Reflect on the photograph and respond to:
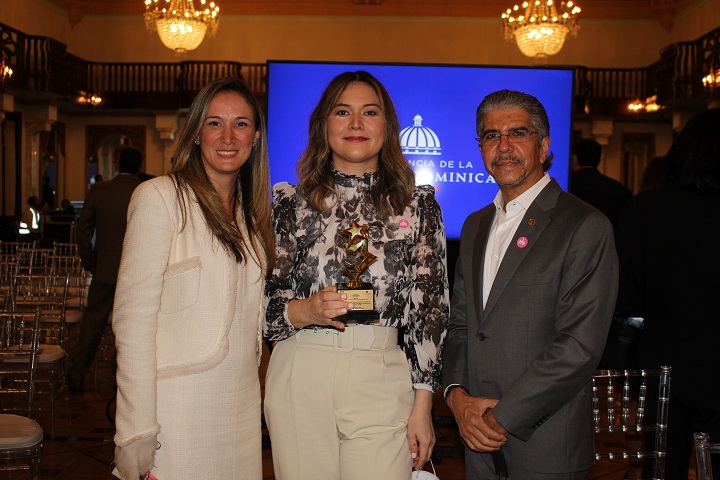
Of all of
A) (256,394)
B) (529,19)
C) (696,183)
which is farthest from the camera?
(529,19)

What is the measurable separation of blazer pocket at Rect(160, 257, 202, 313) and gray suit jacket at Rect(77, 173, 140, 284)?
401cm

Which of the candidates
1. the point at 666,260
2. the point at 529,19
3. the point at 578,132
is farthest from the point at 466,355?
the point at 578,132

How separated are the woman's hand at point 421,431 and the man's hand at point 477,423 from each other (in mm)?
136

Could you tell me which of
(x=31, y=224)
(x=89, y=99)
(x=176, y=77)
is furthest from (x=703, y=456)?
(x=89, y=99)

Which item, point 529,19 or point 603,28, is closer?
point 529,19

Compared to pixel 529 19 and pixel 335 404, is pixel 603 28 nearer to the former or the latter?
pixel 529 19

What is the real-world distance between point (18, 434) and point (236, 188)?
160 centimetres

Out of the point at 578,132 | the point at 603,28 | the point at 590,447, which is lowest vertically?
the point at 590,447

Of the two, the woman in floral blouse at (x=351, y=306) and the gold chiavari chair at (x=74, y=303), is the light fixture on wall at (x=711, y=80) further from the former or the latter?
the woman in floral blouse at (x=351, y=306)

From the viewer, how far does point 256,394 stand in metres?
2.10

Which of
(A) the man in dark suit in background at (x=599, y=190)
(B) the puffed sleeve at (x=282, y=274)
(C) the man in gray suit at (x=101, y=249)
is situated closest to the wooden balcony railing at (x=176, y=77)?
(A) the man in dark suit in background at (x=599, y=190)

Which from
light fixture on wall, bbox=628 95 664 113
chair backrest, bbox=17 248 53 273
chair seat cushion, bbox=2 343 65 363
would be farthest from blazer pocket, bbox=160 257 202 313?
light fixture on wall, bbox=628 95 664 113

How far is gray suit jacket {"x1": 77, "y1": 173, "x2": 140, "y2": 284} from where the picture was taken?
5766 mm

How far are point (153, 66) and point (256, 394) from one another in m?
19.0
